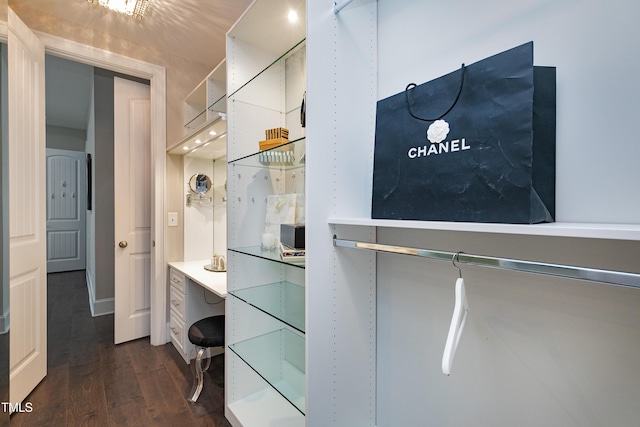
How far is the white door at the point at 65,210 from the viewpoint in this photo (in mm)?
5652

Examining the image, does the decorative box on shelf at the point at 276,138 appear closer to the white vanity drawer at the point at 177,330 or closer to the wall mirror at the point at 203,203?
the wall mirror at the point at 203,203

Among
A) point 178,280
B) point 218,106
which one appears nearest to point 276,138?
point 218,106

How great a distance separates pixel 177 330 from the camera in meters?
2.58

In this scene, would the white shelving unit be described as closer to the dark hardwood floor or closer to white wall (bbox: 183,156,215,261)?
the dark hardwood floor

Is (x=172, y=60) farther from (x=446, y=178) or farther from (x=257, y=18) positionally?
(x=446, y=178)

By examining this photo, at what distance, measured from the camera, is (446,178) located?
822mm

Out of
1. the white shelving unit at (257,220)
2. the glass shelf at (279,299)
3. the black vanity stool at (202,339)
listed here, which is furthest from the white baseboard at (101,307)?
the glass shelf at (279,299)

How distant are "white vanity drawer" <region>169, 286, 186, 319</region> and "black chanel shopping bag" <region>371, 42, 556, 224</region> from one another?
216cm

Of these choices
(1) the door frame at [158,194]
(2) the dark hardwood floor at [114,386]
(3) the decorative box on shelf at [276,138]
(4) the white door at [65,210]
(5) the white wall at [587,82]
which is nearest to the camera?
(5) the white wall at [587,82]

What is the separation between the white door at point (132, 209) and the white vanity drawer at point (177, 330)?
36 centimetres

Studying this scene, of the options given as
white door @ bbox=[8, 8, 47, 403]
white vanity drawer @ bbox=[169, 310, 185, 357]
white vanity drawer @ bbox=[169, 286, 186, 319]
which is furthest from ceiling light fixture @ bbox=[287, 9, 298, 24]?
white vanity drawer @ bbox=[169, 310, 185, 357]

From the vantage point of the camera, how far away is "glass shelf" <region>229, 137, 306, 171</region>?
1.24 m

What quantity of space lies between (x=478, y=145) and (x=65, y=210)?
7.42 meters

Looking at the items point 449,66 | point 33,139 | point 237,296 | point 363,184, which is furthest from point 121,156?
point 449,66
